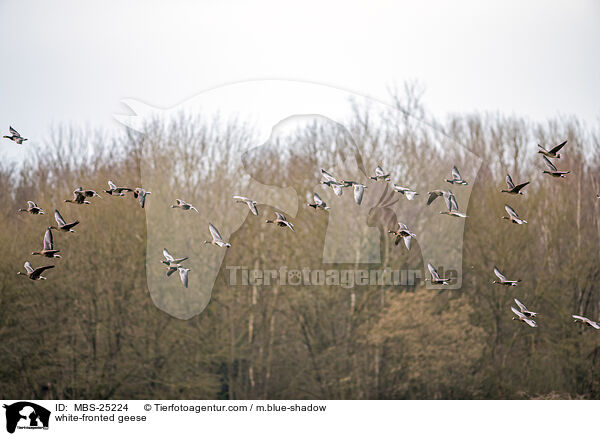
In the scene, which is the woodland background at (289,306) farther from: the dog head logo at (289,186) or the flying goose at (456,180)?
the flying goose at (456,180)

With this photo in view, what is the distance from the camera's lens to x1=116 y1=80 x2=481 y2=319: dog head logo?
60.8ft

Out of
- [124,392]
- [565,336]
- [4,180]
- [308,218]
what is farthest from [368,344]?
[4,180]

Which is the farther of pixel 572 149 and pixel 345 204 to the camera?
pixel 572 149

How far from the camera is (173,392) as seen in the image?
1973 cm

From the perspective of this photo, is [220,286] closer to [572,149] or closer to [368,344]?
[368,344]

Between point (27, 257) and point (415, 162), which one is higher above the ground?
point (415, 162)

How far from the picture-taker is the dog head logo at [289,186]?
18531mm

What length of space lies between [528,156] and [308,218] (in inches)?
227
